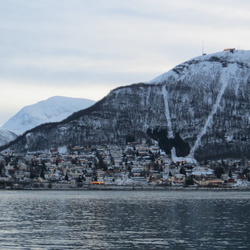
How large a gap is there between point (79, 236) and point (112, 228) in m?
6.25

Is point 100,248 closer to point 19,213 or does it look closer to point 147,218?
point 147,218

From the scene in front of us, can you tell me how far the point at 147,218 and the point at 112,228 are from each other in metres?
10.7

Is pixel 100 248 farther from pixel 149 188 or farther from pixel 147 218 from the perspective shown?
pixel 149 188

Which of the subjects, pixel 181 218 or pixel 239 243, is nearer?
pixel 239 243

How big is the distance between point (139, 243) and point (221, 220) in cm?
1913

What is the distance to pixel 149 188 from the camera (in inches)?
7574

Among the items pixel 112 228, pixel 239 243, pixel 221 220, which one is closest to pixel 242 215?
pixel 221 220

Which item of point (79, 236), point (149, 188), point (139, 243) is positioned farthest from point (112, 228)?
point (149, 188)

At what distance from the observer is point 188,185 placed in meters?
200

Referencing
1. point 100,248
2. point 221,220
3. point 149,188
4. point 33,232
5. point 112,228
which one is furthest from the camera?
point 149,188

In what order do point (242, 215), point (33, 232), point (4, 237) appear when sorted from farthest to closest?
1. point (242, 215)
2. point (33, 232)
3. point (4, 237)

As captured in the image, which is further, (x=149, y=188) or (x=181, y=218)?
(x=149, y=188)

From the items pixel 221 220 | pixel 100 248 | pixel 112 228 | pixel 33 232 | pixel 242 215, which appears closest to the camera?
pixel 100 248

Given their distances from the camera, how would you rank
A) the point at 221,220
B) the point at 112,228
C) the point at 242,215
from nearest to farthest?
the point at 112,228 < the point at 221,220 < the point at 242,215
